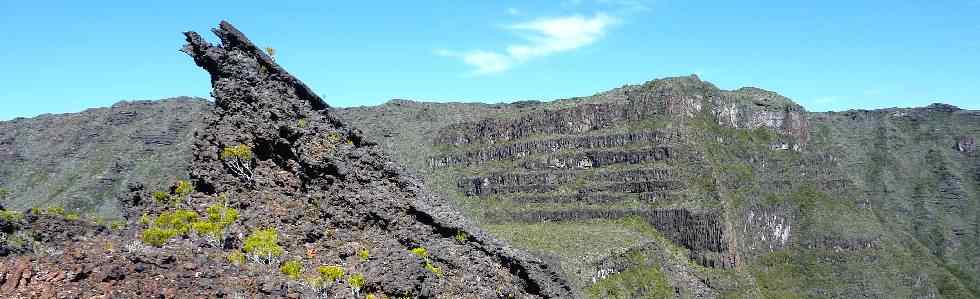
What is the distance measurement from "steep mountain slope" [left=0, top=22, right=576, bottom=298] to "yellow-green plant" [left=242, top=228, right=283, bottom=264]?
0.08 feet

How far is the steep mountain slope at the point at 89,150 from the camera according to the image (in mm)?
126625

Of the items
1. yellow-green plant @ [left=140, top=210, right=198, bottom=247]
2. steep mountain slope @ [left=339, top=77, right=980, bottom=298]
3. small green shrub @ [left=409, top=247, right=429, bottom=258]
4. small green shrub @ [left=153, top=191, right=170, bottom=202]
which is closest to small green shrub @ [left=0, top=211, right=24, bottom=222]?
yellow-green plant @ [left=140, top=210, right=198, bottom=247]

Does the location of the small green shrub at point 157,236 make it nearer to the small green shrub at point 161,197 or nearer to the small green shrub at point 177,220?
the small green shrub at point 177,220

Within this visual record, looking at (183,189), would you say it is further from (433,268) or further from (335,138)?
(433,268)

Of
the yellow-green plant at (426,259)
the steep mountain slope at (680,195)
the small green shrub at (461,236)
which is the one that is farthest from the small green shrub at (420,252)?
the steep mountain slope at (680,195)

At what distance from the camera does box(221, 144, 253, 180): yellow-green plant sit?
1476 cm

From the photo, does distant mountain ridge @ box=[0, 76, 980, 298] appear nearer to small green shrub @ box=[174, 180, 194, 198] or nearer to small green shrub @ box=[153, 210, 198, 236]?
small green shrub @ box=[174, 180, 194, 198]

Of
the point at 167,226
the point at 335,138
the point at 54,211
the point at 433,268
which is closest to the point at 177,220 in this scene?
the point at 167,226

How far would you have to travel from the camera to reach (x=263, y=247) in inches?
519

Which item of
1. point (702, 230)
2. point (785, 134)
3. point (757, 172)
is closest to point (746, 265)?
point (702, 230)

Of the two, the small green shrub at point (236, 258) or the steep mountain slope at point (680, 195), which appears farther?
→ the steep mountain slope at point (680, 195)

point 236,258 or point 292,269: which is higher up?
point 236,258

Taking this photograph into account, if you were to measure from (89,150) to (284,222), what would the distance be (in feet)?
501

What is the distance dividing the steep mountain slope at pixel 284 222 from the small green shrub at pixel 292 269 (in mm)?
20
